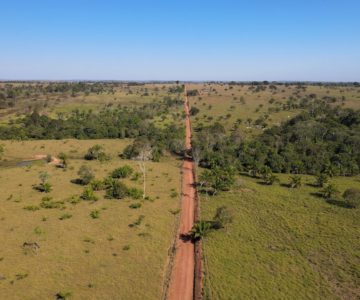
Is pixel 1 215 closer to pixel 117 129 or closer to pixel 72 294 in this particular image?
pixel 72 294

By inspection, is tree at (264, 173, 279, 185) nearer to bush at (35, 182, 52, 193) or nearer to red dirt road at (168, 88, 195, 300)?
red dirt road at (168, 88, 195, 300)

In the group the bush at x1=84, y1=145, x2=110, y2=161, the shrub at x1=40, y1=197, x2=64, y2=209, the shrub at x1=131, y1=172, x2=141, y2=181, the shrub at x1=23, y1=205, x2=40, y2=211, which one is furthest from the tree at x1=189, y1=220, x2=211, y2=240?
the bush at x1=84, y1=145, x2=110, y2=161

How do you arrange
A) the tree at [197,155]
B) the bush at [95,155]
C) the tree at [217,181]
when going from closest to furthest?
1. the tree at [217,181]
2. the tree at [197,155]
3. the bush at [95,155]

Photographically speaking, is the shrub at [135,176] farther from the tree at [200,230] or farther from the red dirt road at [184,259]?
the tree at [200,230]

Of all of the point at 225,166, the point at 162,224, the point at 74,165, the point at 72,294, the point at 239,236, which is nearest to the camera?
the point at 72,294

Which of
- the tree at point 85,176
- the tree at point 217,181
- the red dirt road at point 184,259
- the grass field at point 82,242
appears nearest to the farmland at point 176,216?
the grass field at point 82,242

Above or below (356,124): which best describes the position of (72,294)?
below

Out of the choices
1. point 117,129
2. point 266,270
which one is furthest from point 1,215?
point 117,129
